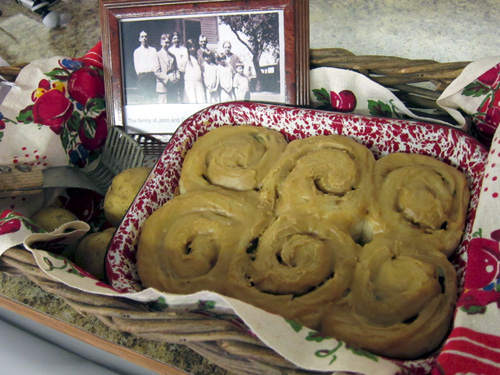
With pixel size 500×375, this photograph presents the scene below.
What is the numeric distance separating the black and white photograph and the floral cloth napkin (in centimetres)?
12

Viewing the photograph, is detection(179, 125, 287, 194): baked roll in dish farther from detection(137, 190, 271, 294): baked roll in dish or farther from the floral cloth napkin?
the floral cloth napkin

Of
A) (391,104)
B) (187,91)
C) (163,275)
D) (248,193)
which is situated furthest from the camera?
(187,91)

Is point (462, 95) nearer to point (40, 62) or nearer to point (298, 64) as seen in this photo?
point (298, 64)

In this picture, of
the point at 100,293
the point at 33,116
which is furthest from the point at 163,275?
the point at 33,116

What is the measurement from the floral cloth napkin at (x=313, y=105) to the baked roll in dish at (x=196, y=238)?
133 mm

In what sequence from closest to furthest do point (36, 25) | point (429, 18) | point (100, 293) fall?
point (100, 293) < point (429, 18) < point (36, 25)

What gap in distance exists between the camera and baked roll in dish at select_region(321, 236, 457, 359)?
765 millimetres

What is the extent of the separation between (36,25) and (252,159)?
5.42 feet

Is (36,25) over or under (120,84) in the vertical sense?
over

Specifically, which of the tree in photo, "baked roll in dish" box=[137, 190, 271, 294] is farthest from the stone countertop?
"baked roll in dish" box=[137, 190, 271, 294]

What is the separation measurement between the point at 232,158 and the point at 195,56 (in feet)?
1.31

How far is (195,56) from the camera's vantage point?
132cm

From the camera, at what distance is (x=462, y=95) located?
1103 millimetres

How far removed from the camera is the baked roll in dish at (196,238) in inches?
36.4
